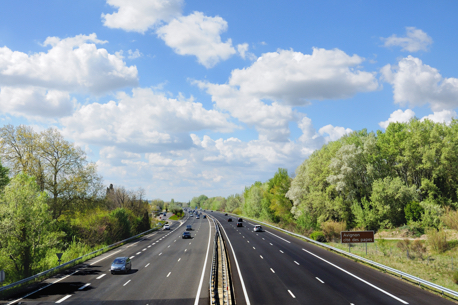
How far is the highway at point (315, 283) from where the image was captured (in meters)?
17.8

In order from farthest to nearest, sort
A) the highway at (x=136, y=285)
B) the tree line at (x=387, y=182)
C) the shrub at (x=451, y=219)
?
the tree line at (x=387, y=182)
the shrub at (x=451, y=219)
the highway at (x=136, y=285)

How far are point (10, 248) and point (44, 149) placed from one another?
81.1 feet

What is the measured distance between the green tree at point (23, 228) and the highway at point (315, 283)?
64.3 feet

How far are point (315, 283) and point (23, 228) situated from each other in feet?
90.2

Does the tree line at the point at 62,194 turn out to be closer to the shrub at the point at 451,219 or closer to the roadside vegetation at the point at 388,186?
the roadside vegetation at the point at 388,186

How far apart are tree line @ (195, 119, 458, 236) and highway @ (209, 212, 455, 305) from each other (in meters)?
28.6

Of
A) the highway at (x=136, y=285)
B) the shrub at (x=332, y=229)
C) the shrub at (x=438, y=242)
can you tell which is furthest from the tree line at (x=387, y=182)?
the highway at (x=136, y=285)

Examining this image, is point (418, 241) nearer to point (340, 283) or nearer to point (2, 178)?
point (340, 283)

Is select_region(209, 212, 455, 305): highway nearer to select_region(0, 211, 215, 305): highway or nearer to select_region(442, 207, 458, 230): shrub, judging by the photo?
select_region(0, 211, 215, 305): highway

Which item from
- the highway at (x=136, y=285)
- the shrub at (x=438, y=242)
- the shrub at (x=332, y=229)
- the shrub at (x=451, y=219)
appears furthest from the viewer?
the shrub at (x=332, y=229)

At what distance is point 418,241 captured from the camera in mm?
43031

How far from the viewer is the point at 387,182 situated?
56.6m

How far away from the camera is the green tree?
92.6ft

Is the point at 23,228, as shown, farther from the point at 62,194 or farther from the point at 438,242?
the point at 438,242
